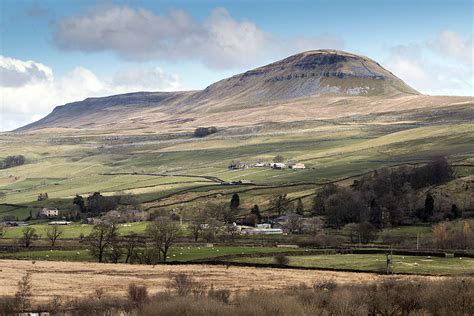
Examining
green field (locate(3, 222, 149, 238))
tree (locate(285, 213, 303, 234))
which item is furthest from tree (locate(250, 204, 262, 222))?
green field (locate(3, 222, 149, 238))

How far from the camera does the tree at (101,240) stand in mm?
122000

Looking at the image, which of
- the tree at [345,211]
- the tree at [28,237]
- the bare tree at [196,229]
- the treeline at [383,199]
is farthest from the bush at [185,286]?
the tree at [345,211]

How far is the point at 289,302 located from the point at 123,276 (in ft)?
149

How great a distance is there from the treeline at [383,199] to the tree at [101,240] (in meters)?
52.9

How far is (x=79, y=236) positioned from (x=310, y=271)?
6821 cm

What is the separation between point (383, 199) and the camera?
570ft

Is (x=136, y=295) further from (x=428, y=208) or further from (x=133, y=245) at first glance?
(x=428, y=208)

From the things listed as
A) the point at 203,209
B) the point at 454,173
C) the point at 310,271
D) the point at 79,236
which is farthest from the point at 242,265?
the point at 454,173

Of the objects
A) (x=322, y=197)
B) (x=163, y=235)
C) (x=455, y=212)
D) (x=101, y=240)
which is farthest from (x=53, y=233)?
(x=455, y=212)

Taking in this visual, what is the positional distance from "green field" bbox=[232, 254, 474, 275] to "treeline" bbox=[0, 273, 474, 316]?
2833 cm

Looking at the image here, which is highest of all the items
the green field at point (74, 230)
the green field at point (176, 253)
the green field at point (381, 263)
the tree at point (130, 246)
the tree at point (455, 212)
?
the tree at point (455, 212)

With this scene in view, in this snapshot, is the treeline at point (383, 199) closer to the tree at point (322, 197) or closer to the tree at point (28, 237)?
the tree at point (322, 197)

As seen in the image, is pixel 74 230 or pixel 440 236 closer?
pixel 440 236

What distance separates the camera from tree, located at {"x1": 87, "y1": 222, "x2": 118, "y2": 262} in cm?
12200
